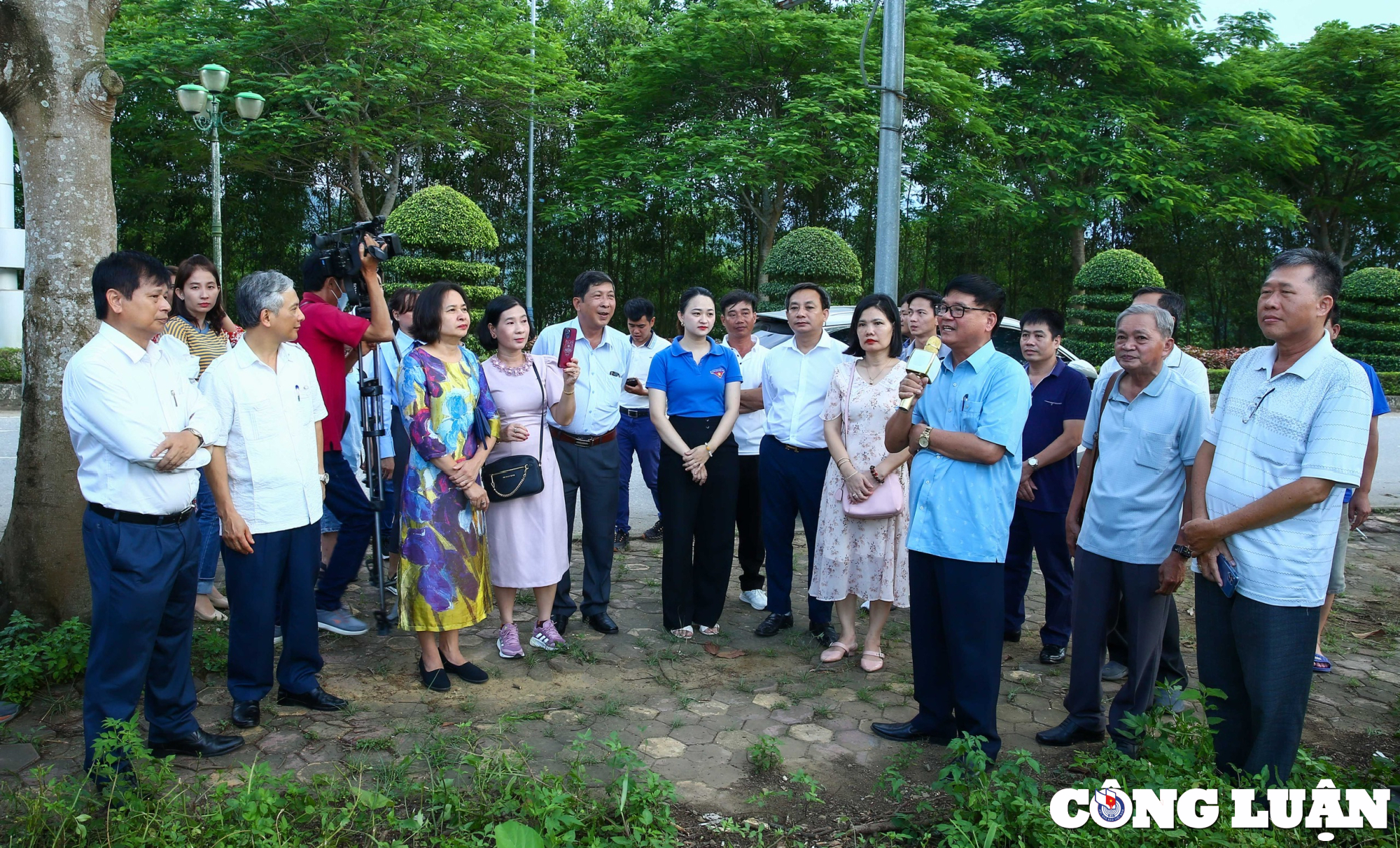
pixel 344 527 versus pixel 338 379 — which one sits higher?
pixel 338 379

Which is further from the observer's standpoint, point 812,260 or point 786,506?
point 812,260

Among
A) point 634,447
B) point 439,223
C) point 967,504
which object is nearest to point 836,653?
point 967,504

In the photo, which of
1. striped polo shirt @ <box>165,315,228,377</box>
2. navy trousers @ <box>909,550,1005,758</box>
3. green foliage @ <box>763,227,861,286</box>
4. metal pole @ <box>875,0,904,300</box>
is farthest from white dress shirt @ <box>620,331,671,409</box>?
green foliage @ <box>763,227,861,286</box>

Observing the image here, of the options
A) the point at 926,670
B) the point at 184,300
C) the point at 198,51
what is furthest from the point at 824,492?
the point at 198,51

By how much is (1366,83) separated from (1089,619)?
23.0 m

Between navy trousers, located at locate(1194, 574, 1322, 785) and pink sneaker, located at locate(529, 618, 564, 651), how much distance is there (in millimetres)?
2726

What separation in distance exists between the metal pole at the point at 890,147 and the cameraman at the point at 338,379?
13.6 ft

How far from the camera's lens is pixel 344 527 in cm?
471

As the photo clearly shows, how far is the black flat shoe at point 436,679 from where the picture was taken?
12.9 feet

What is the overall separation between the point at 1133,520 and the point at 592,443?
2482 mm

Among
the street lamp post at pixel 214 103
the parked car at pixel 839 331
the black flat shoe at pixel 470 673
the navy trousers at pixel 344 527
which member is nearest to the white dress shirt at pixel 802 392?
the black flat shoe at pixel 470 673

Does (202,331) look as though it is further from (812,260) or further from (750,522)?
(812,260)

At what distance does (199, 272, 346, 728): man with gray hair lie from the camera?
3.45 m

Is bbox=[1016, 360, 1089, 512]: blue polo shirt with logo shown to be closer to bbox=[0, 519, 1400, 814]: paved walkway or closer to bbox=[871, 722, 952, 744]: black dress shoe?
bbox=[0, 519, 1400, 814]: paved walkway
